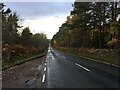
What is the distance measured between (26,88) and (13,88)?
59 centimetres

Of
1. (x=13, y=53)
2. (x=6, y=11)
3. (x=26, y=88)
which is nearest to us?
(x=26, y=88)

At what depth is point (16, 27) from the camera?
267ft

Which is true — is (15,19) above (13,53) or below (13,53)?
above

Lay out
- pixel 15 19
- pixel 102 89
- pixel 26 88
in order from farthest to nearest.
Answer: pixel 15 19
pixel 26 88
pixel 102 89

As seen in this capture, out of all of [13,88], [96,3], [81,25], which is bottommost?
[13,88]

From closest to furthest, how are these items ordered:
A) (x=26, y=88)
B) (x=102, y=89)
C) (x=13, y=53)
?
(x=102, y=89) < (x=26, y=88) < (x=13, y=53)

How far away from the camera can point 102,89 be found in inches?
386

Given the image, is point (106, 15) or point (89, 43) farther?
point (89, 43)

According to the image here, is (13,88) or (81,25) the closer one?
(13,88)

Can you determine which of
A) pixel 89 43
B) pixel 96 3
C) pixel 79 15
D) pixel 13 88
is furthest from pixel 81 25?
pixel 13 88

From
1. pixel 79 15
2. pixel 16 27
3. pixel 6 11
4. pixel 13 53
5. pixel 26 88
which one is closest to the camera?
pixel 26 88

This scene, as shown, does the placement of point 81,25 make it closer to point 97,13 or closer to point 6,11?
point 97,13

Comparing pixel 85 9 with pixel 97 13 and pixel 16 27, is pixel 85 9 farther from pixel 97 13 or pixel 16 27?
pixel 16 27

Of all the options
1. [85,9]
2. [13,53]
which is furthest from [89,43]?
[13,53]
